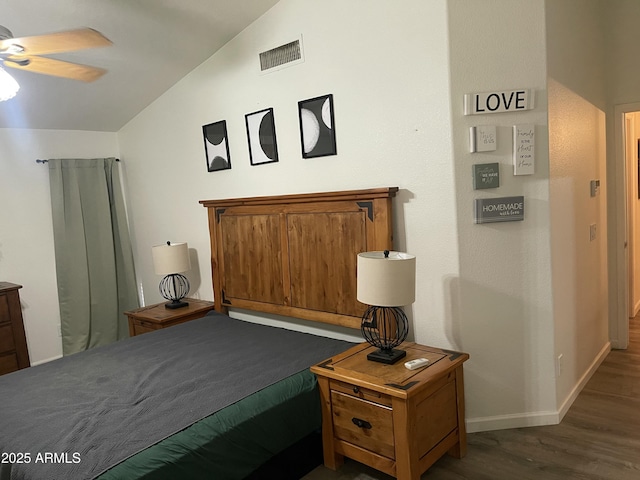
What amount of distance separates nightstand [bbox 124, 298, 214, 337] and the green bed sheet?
160 cm

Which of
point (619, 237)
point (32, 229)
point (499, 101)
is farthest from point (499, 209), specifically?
point (32, 229)

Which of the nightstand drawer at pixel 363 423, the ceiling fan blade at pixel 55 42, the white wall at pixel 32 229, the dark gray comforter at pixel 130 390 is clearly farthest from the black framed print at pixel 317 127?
the white wall at pixel 32 229

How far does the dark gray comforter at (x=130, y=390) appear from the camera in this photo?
1.90m

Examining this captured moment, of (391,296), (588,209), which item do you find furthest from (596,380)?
(391,296)

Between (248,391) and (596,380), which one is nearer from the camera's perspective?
(248,391)

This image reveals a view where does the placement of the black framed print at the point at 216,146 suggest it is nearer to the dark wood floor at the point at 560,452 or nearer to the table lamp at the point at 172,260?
the table lamp at the point at 172,260

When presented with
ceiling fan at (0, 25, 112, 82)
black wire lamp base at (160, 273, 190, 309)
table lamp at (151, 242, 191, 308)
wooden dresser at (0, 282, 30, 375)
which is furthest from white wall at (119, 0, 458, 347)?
wooden dresser at (0, 282, 30, 375)

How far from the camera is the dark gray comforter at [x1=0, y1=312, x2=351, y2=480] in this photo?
1.90 meters

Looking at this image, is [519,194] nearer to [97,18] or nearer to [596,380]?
[596,380]

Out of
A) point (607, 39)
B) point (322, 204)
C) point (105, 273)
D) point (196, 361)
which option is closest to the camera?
point (196, 361)

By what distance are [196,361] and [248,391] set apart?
1.99ft

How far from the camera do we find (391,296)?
94.0 inches

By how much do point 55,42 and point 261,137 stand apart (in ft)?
5.17

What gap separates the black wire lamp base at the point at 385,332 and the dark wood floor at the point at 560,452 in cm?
57
